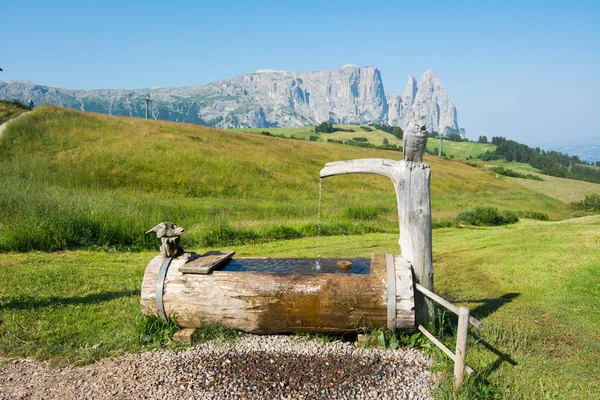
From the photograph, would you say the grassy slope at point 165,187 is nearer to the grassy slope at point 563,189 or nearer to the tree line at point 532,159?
the grassy slope at point 563,189

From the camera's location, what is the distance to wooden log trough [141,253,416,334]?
24.2ft

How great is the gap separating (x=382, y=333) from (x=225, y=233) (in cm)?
1162

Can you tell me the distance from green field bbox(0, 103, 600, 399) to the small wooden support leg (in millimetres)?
418

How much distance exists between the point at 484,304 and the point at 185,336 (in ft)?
20.5

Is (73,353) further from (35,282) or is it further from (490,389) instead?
(490,389)

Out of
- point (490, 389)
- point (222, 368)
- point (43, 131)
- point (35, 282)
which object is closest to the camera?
point (490, 389)

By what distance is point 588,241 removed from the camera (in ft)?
45.9

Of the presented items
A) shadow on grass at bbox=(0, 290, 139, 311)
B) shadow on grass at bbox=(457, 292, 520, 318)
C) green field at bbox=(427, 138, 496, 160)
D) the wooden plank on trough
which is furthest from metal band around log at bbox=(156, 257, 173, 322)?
green field at bbox=(427, 138, 496, 160)

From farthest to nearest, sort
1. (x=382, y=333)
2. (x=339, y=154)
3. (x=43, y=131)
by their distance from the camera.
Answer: (x=339, y=154) → (x=43, y=131) → (x=382, y=333)

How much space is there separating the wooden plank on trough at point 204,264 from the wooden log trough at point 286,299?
3 cm

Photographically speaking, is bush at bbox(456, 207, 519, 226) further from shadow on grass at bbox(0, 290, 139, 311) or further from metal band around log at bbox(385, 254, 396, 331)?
shadow on grass at bbox(0, 290, 139, 311)

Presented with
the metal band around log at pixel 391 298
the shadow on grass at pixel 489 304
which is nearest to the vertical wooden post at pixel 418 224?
the metal band around log at pixel 391 298

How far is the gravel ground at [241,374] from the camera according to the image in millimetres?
6242

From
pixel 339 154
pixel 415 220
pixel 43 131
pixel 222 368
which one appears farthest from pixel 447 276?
pixel 339 154
